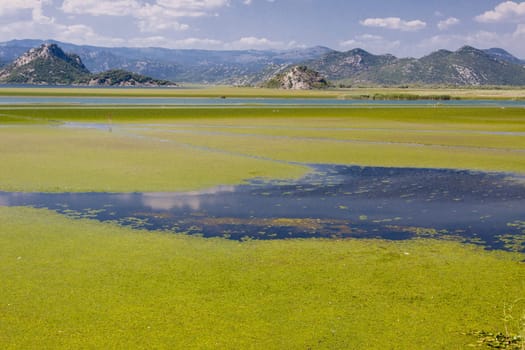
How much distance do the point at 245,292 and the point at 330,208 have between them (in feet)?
30.0

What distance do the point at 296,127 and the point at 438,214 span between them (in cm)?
4008

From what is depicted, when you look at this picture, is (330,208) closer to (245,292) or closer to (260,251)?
(260,251)

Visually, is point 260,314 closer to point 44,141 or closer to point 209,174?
point 209,174

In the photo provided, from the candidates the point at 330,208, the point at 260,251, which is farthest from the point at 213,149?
the point at 260,251

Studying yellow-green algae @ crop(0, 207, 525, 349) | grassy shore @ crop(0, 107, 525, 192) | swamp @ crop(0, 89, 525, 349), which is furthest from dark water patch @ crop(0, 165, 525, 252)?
grassy shore @ crop(0, 107, 525, 192)

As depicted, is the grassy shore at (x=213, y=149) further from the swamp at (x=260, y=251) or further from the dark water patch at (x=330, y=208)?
the dark water patch at (x=330, y=208)

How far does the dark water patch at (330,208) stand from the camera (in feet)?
54.7

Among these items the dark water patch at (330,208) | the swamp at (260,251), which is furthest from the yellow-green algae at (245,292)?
the dark water patch at (330,208)

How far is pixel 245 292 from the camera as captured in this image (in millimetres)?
11344

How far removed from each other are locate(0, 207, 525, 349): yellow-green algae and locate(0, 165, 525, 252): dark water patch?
1.24 m

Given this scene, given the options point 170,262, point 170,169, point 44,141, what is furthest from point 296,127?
Result: point 170,262

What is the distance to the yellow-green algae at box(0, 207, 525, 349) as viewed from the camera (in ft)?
30.7

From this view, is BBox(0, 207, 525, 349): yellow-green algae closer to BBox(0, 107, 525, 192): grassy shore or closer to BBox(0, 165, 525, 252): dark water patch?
BBox(0, 165, 525, 252): dark water patch

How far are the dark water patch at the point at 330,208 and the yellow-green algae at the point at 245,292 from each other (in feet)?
4.08
